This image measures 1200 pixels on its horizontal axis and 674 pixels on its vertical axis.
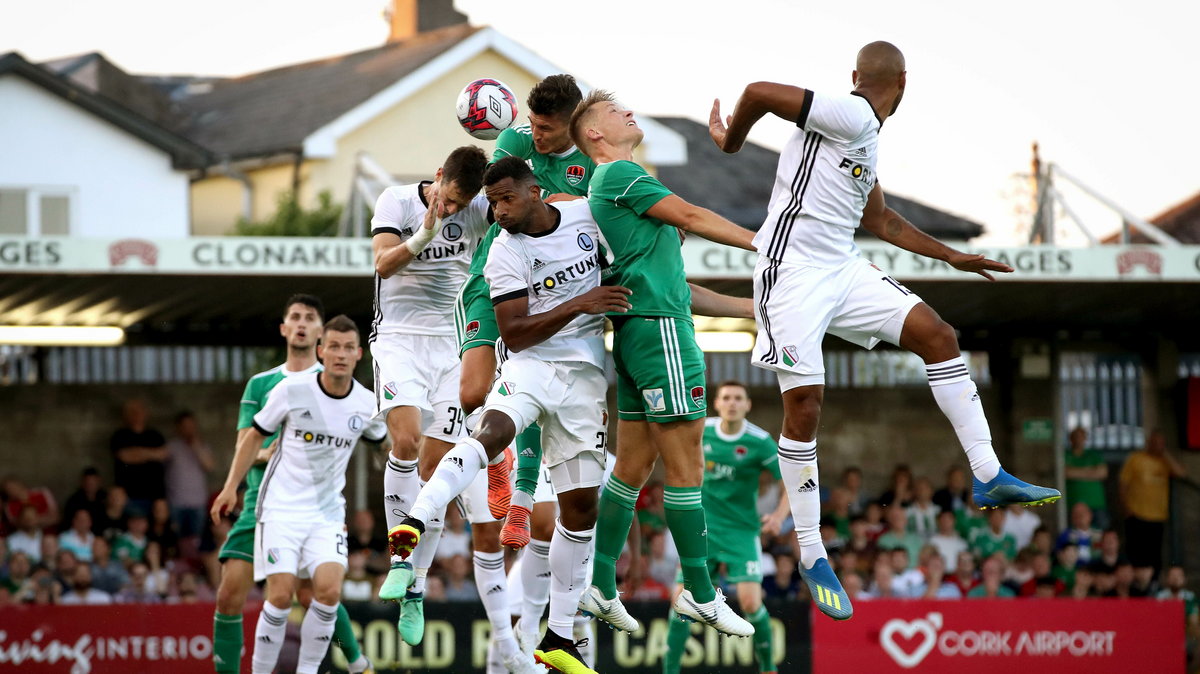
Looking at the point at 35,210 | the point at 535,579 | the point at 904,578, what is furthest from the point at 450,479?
the point at 35,210

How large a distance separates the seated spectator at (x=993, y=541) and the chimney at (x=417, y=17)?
950 inches

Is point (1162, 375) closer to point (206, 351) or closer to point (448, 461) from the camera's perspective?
point (206, 351)

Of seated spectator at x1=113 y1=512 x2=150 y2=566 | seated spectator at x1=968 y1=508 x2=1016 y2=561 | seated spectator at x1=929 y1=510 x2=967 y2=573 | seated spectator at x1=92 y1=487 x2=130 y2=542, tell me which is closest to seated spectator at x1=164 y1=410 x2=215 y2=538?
seated spectator at x1=92 y1=487 x2=130 y2=542

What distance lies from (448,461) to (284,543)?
12.4ft

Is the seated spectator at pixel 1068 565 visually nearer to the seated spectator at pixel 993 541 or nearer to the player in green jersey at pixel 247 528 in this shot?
the seated spectator at pixel 993 541

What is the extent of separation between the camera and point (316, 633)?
11.5 meters

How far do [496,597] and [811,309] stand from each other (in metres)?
2.85

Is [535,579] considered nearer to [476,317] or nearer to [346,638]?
[476,317]

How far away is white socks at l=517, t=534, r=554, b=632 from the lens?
30.6ft

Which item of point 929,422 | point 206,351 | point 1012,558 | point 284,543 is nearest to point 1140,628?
point 1012,558

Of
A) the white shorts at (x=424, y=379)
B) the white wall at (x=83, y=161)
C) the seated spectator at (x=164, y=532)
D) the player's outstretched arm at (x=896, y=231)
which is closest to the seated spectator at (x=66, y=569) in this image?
the seated spectator at (x=164, y=532)

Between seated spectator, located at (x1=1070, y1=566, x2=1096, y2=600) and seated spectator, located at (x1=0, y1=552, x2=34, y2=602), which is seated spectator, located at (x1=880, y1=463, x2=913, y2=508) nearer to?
seated spectator, located at (x1=1070, y1=566, x2=1096, y2=600)

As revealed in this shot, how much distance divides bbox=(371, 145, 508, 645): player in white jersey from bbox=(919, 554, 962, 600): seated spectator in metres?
8.21

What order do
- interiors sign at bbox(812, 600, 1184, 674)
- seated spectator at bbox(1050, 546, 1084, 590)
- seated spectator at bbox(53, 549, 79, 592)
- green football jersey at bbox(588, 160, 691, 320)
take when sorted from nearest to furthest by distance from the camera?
green football jersey at bbox(588, 160, 691, 320) < interiors sign at bbox(812, 600, 1184, 674) < seated spectator at bbox(53, 549, 79, 592) < seated spectator at bbox(1050, 546, 1084, 590)
